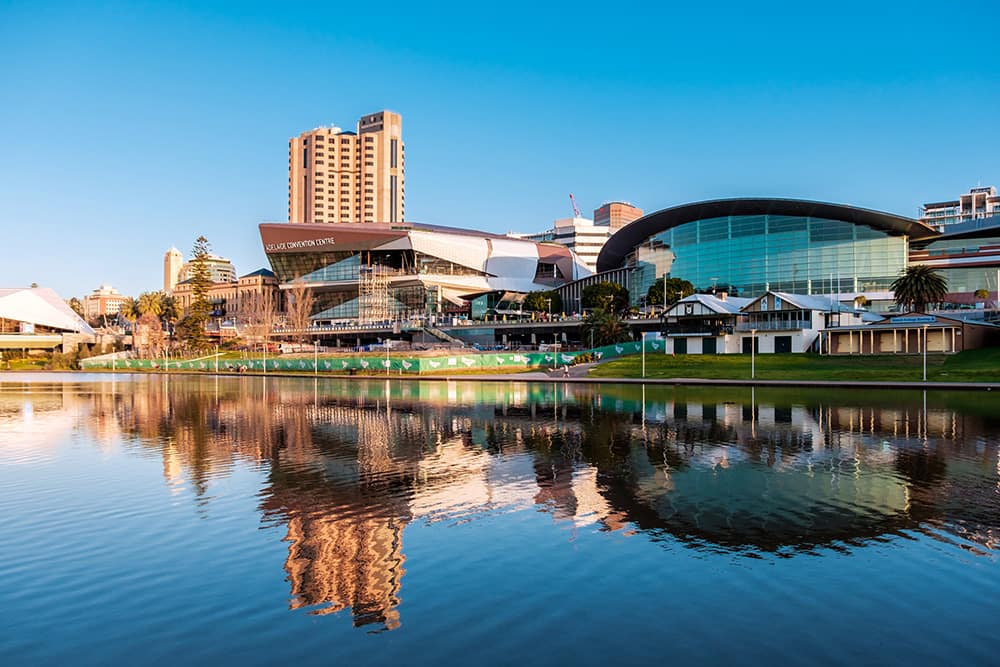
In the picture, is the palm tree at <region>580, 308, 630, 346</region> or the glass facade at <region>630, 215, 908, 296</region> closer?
the palm tree at <region>580, 308, 630, 346</region>

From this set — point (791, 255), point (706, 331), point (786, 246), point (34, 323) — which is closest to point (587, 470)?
point (706, 331)

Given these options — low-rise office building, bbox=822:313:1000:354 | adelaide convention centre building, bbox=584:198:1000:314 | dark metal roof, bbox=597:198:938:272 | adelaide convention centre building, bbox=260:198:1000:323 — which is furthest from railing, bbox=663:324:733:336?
dark metal roof, bbox=597:198:938:272

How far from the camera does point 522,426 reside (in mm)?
31172

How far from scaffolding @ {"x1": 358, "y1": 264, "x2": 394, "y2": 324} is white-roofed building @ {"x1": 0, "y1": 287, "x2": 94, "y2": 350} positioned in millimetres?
59575

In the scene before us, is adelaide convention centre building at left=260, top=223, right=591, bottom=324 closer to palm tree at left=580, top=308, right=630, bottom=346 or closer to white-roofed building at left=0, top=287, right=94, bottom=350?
white-roofed building at left=0, top=287, right=94, bottom=350

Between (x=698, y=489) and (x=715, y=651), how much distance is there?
29.9ft

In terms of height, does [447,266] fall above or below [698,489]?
above

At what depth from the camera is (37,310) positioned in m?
148

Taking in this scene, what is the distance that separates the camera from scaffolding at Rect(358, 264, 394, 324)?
527 feet

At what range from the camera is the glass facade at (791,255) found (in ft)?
347

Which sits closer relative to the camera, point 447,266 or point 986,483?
point 986,483

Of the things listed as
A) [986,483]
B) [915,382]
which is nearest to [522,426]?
[986,483]

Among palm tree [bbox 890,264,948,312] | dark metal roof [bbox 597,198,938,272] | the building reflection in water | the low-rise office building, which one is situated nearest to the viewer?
the building reflection in water

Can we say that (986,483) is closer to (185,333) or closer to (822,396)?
(822,396)
